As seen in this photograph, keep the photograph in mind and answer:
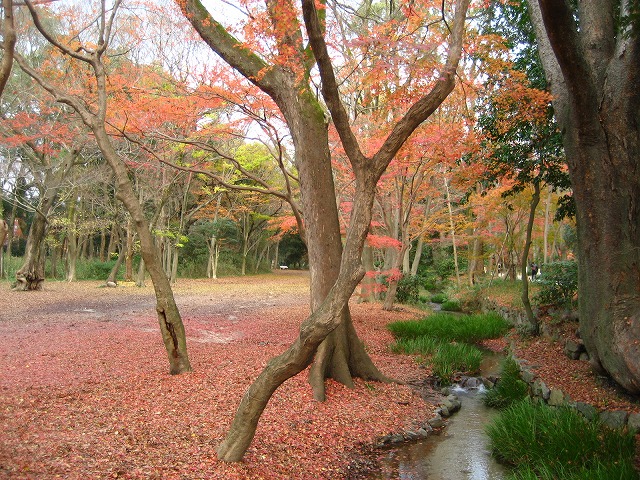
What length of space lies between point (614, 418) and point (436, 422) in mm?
2128

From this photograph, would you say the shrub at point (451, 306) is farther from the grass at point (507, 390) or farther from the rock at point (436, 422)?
the rock at point (436, 422)

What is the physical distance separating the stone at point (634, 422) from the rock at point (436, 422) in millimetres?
2224

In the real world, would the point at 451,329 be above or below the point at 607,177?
below

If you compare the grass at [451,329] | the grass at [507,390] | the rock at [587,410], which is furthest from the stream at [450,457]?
the grass at [451,329]

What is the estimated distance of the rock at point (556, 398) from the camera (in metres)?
5.56

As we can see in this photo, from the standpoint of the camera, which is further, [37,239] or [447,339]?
[37,239]

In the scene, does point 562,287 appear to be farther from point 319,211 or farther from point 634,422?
point 319,211

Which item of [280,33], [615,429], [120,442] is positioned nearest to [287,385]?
[120,442]

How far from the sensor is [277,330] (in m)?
11.2

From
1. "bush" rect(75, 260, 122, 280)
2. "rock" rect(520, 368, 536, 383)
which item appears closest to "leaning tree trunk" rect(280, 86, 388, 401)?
"rock" rect(520, 368, 536, 383)

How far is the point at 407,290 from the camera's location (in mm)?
16516

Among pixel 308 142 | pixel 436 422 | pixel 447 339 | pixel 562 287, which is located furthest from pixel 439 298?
pixel 308 142

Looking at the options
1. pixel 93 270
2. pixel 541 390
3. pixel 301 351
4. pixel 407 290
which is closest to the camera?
pixel 301 351

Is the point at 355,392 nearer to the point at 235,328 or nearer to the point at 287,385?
the point at 287,385
